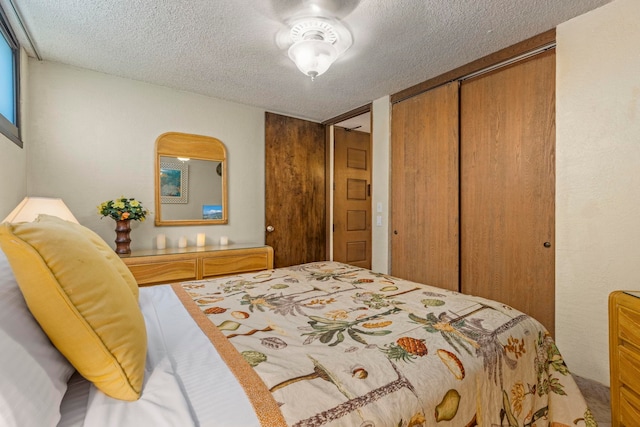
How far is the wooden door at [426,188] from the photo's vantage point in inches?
106

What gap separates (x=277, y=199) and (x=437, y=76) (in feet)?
7.32

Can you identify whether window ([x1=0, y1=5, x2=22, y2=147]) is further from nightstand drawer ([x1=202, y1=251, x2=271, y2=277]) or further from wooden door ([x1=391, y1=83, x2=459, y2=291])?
wooden door ([x1=391, y1=83, x2=459, y2=291])

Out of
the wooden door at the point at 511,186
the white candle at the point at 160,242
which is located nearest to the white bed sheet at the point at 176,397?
the white candle at the point at 160,242

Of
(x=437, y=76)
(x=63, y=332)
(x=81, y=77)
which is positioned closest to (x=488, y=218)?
(x=437, y=76)

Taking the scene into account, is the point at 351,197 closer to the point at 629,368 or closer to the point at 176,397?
the point at 629,368

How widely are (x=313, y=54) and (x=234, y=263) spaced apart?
79.4 inches

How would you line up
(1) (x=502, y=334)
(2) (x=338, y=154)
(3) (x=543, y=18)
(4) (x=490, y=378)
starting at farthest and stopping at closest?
(2) (x=338, y=154) → (3) (x=543, y=18) → (1) (x=502, y=334) → (4) (x=490, y=378)

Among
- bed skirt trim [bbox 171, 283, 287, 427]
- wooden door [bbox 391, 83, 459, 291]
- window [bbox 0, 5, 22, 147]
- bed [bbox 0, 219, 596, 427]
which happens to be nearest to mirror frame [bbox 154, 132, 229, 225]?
window [bbox 0, 5, 22, 147]

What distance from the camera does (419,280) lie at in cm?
297

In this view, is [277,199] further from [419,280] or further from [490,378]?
[490,378]

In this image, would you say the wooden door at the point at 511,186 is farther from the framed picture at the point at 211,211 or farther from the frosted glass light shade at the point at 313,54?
the framed picture at the point at 211,211

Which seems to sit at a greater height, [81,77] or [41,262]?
[81,77]

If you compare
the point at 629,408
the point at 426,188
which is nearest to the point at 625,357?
the point at 629,408

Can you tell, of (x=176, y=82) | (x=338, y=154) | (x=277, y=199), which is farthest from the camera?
(x=338, y=154)
